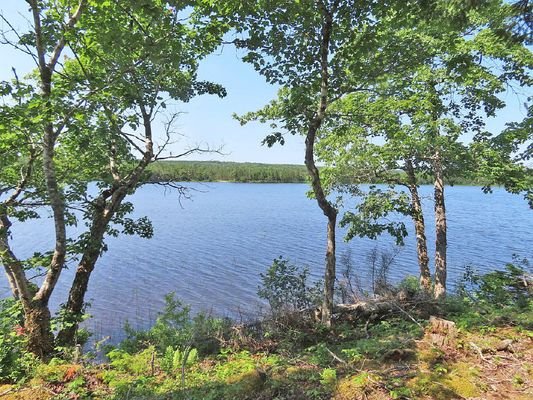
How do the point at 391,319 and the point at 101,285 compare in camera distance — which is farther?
the point at 101,285

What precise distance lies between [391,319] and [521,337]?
2.27 m

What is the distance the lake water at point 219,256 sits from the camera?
664 inches

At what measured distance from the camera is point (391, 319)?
746 cm

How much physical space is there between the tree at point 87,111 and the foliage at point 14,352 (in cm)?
22

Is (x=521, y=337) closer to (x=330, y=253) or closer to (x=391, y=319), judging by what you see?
(x=391, y=319)

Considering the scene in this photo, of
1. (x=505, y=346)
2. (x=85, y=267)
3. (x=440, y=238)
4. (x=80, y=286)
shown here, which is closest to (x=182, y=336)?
(x=80, y=286)

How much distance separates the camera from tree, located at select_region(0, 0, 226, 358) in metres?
5.99

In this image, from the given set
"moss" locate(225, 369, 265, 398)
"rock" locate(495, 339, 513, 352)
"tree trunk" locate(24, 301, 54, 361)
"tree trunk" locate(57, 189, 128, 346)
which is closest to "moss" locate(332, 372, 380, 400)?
"moss" locate(225, 369, 265, 398)

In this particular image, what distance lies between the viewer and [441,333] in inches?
233

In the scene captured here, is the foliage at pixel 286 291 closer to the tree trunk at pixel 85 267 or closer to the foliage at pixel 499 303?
the foliage at pixel 499 303

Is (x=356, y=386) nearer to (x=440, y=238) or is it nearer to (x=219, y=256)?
(x=440, y=238)

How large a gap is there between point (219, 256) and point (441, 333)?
2029 centimetres

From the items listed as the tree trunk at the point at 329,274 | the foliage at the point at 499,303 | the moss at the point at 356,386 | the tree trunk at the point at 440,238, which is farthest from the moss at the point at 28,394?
the tree trunk at the point at 440,238

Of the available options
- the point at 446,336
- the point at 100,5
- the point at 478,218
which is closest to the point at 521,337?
the point at 446,336
